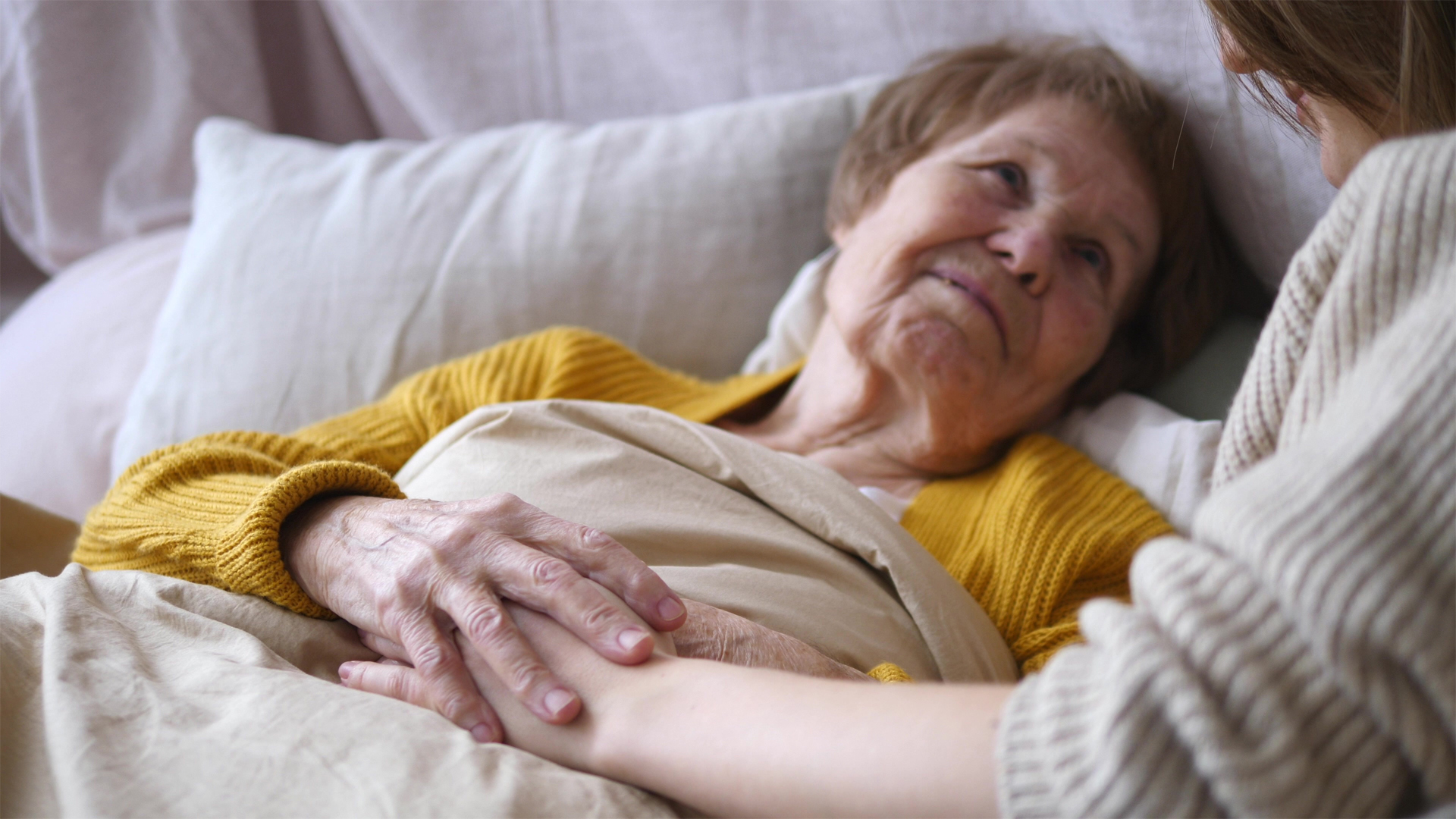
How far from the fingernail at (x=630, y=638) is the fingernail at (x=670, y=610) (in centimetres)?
5

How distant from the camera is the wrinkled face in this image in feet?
3.82

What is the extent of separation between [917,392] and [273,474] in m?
0.71

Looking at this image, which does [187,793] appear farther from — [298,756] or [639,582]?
[639,582]

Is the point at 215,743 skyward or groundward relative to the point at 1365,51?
groundward

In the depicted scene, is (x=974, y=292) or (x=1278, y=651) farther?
(x=974, y=292)

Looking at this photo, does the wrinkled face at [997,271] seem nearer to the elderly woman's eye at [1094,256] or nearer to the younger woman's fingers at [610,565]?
the elderly woman's eye at [1094,256]

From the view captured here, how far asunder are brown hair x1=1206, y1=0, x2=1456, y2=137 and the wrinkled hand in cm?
52

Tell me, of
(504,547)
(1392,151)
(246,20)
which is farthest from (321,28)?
(1392,151)

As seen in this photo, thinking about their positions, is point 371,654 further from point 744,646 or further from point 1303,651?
point 1303,651

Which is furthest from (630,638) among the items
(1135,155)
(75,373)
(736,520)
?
(75,373)

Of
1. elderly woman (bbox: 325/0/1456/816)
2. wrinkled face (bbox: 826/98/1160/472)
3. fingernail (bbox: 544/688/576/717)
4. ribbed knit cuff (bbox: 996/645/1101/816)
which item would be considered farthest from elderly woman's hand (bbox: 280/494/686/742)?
wrinkled face (bbox: 826/98/1160/472)

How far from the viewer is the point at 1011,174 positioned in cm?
123

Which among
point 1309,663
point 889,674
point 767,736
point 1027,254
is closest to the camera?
point 1309,663

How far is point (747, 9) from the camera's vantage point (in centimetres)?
163
